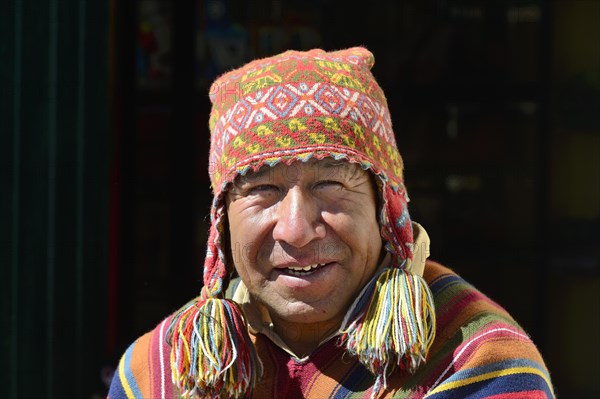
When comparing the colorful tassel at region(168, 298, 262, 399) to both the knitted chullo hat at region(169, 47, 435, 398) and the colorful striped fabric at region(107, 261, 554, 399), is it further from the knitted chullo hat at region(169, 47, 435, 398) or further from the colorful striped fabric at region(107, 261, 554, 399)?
the colorful striped fabric at region(107, 261, 554, 399)

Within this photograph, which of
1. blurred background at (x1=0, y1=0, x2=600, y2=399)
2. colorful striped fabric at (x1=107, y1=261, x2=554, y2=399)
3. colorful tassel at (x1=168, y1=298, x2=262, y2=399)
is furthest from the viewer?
blurred background at (x1=0, y1=0, x2=600, y2=399)

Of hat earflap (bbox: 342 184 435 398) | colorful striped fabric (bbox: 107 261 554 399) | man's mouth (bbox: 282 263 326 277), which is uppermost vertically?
man's mouth (bbox: 282 263 326 277)

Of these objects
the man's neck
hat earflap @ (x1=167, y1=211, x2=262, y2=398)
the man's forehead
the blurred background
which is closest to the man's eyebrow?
the man's forehead

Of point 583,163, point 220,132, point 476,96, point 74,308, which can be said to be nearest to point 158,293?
point 74,308

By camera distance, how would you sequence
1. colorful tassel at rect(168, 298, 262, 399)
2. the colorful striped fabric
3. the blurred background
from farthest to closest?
the blurred background → colorful tassel at rect(168, 298, 262, 399) → the colorful striped fabric

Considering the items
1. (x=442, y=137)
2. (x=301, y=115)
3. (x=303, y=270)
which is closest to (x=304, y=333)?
(x=303, y=270)

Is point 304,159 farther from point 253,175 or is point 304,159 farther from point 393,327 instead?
point 393,327

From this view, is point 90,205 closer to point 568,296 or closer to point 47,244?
point 47,244

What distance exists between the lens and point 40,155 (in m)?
3.76

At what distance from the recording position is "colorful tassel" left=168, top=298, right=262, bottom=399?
2.27m

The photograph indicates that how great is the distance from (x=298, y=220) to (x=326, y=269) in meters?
0.16

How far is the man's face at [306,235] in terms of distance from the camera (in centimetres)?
219

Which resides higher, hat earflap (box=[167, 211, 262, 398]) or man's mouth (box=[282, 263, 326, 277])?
man's mouth (box=[282, 263, 326, 277])

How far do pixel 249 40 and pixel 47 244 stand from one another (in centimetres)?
156
